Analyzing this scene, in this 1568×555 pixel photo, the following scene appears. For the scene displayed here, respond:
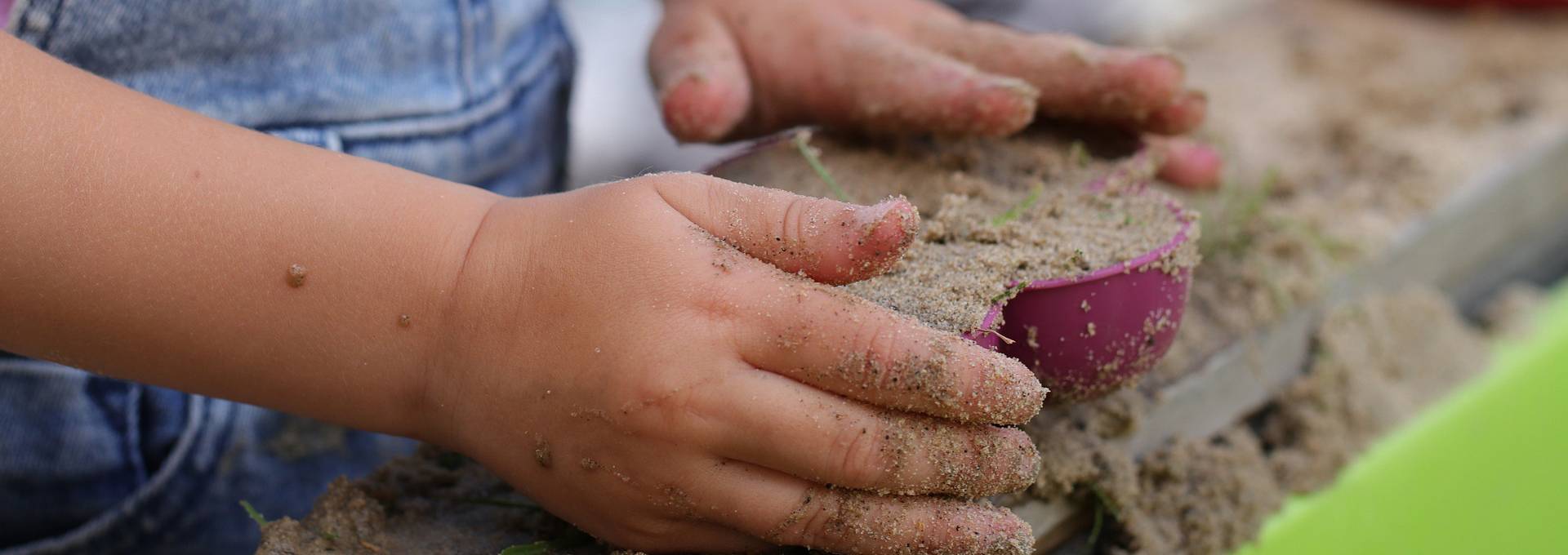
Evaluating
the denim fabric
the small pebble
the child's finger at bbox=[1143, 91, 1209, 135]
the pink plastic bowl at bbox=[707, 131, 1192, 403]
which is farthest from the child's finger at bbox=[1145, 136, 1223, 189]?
the small pebble

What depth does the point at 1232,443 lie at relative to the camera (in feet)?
3.90

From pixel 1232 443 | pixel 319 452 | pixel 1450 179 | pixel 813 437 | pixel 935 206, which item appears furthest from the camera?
pixel 1450 179

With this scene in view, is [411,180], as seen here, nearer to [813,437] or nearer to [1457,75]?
[813,437]

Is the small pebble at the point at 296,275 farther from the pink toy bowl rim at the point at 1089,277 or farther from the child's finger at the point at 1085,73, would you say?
→ the child's finger at the point at 1085,73

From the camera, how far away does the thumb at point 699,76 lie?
3.84 feet

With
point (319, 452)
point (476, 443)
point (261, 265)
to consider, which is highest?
point (261, 265)

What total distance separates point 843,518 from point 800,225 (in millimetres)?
208

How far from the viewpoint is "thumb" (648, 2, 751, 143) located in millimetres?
1172

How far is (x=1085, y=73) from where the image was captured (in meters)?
1.14

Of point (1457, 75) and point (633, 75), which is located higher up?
point (633, 75)

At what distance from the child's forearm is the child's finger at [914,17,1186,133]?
0.59m

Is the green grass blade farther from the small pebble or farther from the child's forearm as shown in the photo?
the small pebble

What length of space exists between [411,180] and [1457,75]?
1.80 metres

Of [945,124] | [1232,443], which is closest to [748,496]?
[945,124]
